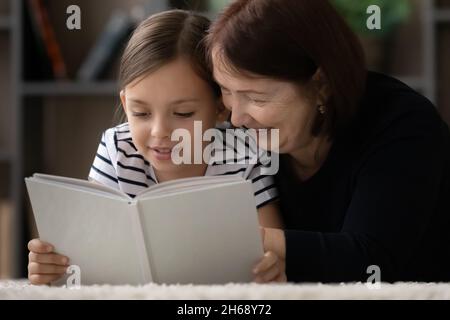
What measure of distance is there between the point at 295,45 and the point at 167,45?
238 millimetres

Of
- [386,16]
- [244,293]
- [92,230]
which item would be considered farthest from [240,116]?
[386,16]

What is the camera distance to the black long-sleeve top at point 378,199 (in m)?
0.95

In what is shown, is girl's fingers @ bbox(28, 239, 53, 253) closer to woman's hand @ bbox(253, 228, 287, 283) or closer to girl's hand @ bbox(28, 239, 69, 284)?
girl's hand @ bbox(28, 239, 69, 284)

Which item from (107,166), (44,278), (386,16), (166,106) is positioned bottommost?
(44,278)

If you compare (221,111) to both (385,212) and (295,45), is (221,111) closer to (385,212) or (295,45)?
(295,45)

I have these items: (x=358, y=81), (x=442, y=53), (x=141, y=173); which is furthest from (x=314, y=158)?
(x=442, y=53)


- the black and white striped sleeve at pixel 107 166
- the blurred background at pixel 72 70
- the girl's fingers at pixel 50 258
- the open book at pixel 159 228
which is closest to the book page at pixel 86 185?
the open book at pixel 159 228

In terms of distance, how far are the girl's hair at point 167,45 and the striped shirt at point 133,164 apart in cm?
10

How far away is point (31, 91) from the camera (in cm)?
245

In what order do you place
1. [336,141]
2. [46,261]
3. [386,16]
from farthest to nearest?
1. [386,16]
2. [336,141]
3. [46,261]

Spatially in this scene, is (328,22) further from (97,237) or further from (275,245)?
(97,237)

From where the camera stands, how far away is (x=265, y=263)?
0.89 metres

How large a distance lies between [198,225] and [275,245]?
0.11 metres

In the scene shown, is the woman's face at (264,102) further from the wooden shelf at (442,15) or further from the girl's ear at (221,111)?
the wooden shelf at (442,15)
